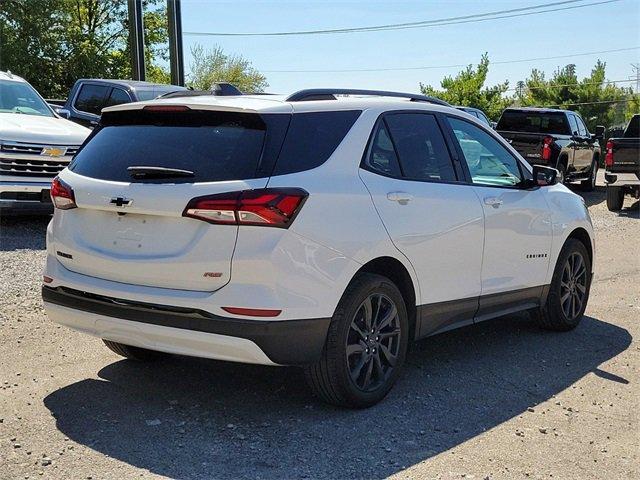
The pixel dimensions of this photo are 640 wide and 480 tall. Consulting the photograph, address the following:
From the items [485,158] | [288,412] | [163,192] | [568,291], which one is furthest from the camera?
[568,291]

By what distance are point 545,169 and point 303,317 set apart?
301 centimetres

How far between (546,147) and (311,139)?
14.0 meters

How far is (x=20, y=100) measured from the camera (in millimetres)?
11836

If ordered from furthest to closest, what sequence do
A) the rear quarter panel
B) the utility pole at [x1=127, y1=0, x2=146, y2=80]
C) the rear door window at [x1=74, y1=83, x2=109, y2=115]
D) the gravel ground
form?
1. the utility pole at [x1=127, y1=0, x2=146, y2=80]
2. the rear door window at [x1=74, y1=83, x2=109, y2=115]
3. the rear quarter panel
4. the gravel ground

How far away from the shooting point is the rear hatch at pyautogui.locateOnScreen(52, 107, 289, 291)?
424cm

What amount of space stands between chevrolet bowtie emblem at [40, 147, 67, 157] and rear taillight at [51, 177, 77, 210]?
5816mm

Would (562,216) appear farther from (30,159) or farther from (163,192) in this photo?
(30,159)

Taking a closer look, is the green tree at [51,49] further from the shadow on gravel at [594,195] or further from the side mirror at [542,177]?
the side mirror at [542,177]

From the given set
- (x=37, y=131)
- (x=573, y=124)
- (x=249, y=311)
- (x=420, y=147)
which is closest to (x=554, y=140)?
(x=573, y=124)

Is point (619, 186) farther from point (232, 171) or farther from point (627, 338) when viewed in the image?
point (232, 171)

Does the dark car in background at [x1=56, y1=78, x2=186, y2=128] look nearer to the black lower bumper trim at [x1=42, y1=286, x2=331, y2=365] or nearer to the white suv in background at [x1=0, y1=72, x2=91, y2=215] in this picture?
the white suv in background at [x1=0, y1=72, x2=91, y2=215]

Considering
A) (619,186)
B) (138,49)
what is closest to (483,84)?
(138,49)

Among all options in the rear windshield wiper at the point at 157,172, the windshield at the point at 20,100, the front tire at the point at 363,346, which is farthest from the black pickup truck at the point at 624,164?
the rear windshield wiper at the point at 157,172

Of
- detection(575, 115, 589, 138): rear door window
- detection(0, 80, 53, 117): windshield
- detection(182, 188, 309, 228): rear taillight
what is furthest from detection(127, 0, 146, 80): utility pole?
detection(182, 188, 309, 228): rear taillight
